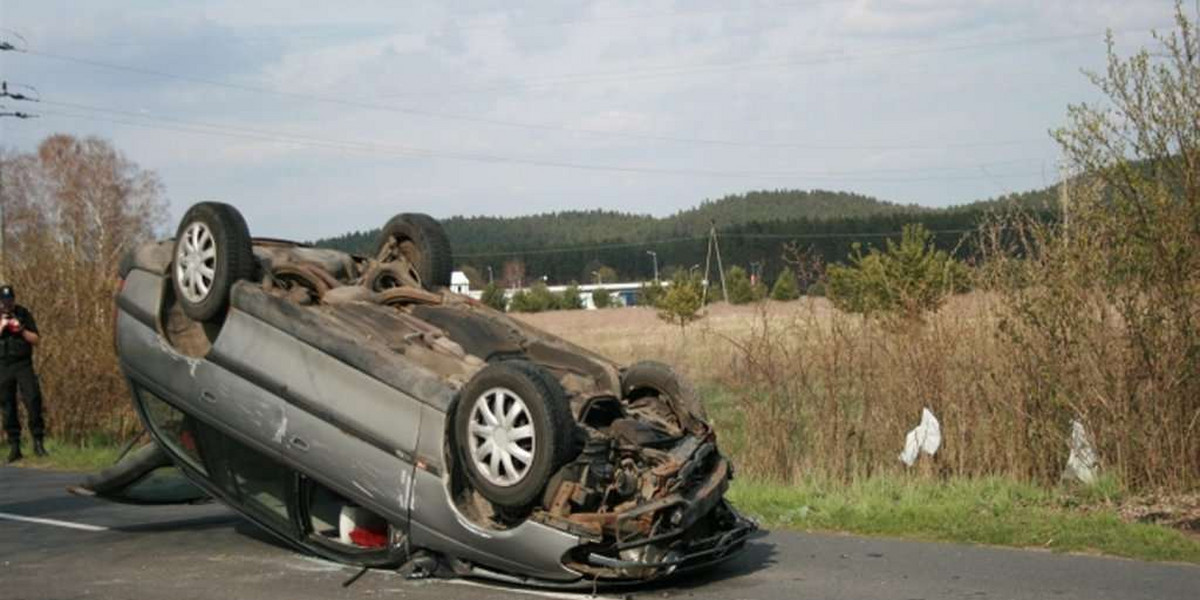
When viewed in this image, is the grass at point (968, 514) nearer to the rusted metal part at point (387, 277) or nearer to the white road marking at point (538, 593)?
the white road marking at point (538, 593)

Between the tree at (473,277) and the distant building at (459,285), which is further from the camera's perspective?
the tree at (473,277)

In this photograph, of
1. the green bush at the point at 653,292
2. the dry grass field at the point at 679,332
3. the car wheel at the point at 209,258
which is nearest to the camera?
the car wheel at the point at 209,258

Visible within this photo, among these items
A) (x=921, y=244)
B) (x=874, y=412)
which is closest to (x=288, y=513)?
(x=874, y=412)

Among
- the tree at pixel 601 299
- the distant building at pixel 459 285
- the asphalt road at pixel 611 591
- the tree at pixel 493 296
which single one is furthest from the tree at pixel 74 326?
the tree at pixel 601 299

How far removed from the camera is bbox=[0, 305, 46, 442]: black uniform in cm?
1659

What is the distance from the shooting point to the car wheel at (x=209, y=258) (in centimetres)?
905

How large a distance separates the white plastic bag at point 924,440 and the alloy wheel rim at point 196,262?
6516 mm

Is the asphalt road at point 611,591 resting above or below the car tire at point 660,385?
below

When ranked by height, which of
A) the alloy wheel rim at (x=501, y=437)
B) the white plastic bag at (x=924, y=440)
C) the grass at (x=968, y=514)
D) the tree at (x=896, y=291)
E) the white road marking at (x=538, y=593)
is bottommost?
the grass at (x=968, y=514)

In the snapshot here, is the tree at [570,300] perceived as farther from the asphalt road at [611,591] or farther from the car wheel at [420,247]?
the asphalt road at [611,591]

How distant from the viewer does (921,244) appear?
133 feet

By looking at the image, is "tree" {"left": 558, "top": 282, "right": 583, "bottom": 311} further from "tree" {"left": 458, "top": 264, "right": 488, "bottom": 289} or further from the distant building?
the distant building

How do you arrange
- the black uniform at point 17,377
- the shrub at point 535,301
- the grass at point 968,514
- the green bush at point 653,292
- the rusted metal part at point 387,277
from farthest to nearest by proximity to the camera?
the shrub at point 535,301 < the green bush at point 653,292 < the black uniform at point 17,377 < the rusted metal part at point 387,277 < the grass at point 968,514

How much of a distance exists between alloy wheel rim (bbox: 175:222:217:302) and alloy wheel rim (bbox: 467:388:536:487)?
7.96 ft
